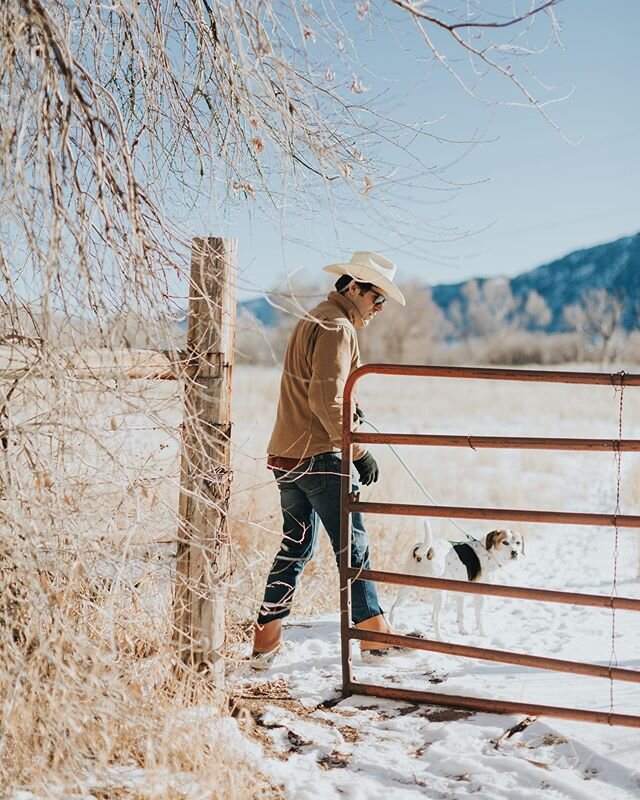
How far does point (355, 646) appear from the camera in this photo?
5.36 metres

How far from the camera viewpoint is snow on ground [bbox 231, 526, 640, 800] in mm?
3592

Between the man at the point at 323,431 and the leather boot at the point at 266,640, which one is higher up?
the man at the point at 323,431

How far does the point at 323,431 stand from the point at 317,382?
31cm

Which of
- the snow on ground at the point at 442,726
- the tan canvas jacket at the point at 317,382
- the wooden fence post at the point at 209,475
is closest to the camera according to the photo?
the snow on ground at the point at 442,726

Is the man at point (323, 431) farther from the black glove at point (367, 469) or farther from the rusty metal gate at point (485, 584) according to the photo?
the rusty metal gate at point (485, 584)

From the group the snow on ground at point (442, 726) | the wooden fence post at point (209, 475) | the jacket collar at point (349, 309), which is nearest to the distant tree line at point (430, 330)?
the wooden fence post at point (209, 475)

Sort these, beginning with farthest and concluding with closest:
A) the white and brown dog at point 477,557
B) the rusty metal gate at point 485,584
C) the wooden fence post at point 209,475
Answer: the white and brown dog at point 477,557 → the wooden fence post at point 209,475 → the rusty metal gate at point 485,584

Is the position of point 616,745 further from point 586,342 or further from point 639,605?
point 586,342

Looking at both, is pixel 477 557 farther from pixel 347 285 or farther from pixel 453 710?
pixel 347 285

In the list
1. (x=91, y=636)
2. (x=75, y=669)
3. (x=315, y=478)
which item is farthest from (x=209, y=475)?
(x=75, y=669)

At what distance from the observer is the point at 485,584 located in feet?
14.1

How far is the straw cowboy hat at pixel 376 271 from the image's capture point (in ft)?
15.3

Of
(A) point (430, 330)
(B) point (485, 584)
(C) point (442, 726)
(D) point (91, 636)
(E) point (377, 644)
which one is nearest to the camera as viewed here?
(D) point (91, 636)

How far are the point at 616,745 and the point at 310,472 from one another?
1950 millimetres
